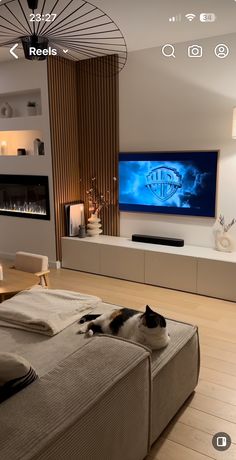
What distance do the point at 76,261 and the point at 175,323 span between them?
8.58ft

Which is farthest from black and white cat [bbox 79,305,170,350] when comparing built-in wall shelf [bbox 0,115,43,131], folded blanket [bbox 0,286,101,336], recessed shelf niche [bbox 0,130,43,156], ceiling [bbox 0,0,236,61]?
recessed shelf niche [bbox 0,130,43,156]

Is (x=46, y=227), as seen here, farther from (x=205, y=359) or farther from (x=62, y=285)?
(x=205, y=359)

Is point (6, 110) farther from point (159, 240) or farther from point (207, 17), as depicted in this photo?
point (207, 17)

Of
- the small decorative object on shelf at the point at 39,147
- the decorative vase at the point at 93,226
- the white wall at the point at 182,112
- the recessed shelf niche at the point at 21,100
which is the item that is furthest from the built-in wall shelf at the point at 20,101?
the decorative vase at the point at 93,226

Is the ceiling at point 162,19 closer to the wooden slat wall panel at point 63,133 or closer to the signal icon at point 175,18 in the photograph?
the signal icon at point 175,18

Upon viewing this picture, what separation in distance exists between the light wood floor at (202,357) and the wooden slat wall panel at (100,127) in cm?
101

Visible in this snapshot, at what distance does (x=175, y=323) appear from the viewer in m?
2.27

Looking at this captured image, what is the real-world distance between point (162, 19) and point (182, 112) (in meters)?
1.07

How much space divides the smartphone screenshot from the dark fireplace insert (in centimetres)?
2

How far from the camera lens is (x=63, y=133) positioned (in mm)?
4703

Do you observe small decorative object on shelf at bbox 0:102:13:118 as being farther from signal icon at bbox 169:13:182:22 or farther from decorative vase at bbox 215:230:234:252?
decorative vase at bbox 215:230:234:252

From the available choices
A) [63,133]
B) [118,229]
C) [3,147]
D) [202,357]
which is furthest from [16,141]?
[202,357]

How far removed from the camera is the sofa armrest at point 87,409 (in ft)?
3.74

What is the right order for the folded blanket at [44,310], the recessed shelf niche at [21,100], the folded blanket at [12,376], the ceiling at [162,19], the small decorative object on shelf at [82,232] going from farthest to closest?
the recessed shelf niche at [21,100], the small decorative object on shelf at [82,232], the ceiling at [162,19], the folded blanket at [44,310], the folded blanket at [12,376]
